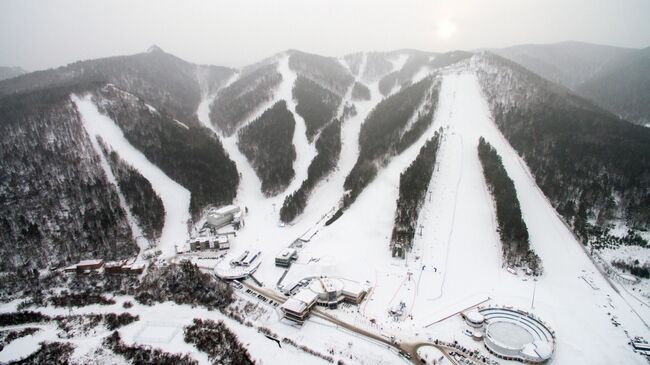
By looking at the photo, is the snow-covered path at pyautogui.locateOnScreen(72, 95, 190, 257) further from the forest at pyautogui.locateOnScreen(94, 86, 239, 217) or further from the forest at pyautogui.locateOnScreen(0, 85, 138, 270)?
the forest at pyautogui.locateOnScreen(0, 85, 138, 270)

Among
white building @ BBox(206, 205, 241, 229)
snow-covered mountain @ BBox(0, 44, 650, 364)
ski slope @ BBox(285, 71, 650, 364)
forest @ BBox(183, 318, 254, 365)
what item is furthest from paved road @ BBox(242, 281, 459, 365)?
white building @ BBox(206, 205, 241, 229)

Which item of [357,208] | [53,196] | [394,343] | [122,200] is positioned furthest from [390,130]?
[53,196]

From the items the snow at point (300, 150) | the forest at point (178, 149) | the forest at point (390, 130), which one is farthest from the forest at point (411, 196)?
the forest at point (178, 149)

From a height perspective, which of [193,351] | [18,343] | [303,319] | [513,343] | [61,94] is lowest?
[18,343]

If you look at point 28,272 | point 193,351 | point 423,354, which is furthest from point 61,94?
point 423,354

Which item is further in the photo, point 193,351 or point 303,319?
point 303,319

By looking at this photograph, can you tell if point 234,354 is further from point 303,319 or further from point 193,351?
point 303,319

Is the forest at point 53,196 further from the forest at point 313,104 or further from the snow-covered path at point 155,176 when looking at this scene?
the forest at point 313,104
